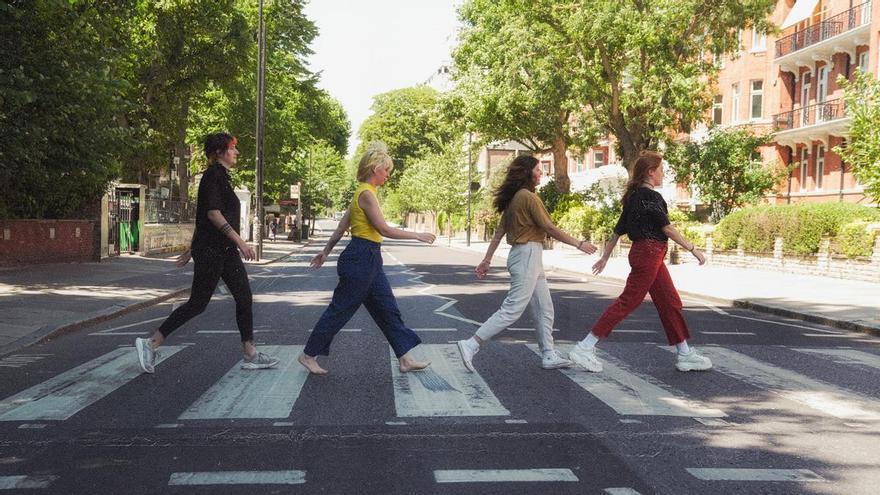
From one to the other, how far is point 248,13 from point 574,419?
33.5 metres

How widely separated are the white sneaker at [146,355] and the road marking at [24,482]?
280 cm

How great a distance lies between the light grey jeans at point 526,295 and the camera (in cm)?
717

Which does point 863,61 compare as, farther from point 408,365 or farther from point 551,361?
point 408,365

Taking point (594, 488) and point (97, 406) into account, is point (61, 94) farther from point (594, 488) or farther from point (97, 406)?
point (594, 488)

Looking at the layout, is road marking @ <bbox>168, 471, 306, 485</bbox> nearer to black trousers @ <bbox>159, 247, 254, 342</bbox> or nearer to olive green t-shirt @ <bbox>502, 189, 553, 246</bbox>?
black trousers @ <bbox>159, 247, 254, 342</bbox>

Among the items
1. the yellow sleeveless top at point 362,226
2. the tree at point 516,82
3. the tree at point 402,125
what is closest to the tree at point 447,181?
the tree at point 402,125

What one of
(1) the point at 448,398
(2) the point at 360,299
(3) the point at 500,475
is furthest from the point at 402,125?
(3) the point at 500,475

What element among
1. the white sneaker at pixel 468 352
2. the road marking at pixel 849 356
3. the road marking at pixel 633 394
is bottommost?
the road marking at pixel 849 356

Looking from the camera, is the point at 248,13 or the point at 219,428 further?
the point at 248,13

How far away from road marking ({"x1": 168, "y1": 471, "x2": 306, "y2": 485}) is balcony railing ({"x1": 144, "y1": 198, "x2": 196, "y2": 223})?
86.3 ft

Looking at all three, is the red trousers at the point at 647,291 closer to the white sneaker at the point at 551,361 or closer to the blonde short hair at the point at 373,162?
the white sneaker at the point at 551,361

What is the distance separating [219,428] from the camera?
5.21 meters

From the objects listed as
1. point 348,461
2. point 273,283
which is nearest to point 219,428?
point 348,461

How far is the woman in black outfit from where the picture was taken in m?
6.85
